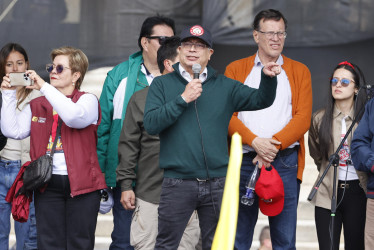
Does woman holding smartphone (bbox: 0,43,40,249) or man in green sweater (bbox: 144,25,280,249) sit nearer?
man in green sweater (bbox: 144,25,280,249)

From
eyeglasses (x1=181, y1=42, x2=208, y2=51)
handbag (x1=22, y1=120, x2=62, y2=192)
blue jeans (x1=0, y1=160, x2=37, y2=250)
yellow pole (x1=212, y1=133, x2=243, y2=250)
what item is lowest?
blue jeans (x1=0, y1=160, x2=37, y2=250)

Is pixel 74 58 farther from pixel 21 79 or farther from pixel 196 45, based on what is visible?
pixel 196 45

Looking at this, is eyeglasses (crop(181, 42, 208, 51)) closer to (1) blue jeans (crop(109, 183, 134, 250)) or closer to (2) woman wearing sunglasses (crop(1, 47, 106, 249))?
(2) woman wearing sunglasses (crop(1, 47, 106, 249))

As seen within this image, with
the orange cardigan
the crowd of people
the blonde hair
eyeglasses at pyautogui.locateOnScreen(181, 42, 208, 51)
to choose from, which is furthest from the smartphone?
the orange cardigan

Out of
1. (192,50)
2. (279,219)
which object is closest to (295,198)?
(279,219)

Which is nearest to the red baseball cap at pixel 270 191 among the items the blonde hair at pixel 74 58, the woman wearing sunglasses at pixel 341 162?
the woman wearing sunglasses at pixel 341 162

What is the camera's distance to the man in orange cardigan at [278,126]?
13.3 ft

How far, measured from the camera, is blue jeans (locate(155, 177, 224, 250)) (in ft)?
10.5

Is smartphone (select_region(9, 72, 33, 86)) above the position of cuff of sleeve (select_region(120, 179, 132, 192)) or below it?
above

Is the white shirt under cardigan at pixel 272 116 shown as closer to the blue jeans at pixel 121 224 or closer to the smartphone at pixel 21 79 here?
the blue jeans at pixel 121 224

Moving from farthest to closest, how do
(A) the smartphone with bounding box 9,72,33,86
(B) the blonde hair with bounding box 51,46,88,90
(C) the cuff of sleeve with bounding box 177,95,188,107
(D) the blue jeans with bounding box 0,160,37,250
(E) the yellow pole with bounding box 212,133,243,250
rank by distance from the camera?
(D) the blue jeans with bounding box 0,160,37,250
(B) the blonde hair with bounding box 51,46,88,90
(A) the smartphone with bounding box 9,72,33,86
(C) the cuff of sleeve with bounding box 177,95,188,107
(E) the yellow pole with bounding box 212,133,243,250

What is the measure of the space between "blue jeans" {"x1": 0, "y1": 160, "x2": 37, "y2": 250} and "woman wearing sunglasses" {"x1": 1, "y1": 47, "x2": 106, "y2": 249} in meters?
1.09

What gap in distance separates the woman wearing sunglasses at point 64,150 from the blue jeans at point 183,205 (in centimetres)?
59

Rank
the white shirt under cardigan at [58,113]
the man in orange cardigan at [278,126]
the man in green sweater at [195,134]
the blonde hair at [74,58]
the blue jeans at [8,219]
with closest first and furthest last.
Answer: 1. the man in green sweater at [195,134]
2. the white shirt under cardigan at [58,113]
3. the blonde hair at [74,58]
4. the man in orange cardigan at [278,126]
5. the blue jeans at [8,219]
